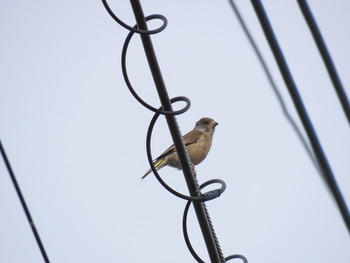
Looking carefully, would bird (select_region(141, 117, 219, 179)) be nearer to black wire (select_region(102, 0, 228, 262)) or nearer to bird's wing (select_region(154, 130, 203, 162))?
bird's wing (select_region(154, 130, 203, 162))

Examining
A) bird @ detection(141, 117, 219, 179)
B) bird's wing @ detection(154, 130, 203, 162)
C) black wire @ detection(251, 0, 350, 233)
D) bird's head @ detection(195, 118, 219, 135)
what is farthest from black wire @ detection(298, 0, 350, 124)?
bird's head @ detection(195, 118, 219, 135)

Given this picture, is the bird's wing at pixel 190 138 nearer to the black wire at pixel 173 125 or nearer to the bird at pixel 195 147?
the bird at pixel 195 147

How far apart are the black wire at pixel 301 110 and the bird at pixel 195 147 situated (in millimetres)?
4398

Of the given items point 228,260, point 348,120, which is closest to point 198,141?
point 228,260

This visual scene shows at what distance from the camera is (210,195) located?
6.98 feet

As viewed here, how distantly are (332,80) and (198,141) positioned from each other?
5.08 m

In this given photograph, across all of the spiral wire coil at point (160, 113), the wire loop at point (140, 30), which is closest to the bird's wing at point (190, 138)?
the spiral wire coil at point (160, 113)

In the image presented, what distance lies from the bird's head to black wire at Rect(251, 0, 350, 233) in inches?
218

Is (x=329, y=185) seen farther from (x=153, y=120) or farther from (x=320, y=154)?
(x=153, y=120)

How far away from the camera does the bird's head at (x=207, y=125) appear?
7045mm

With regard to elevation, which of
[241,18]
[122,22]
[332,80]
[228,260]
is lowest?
[228,260]

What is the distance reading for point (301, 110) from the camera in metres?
1.39

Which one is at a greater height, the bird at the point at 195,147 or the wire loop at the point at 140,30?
the wire loop at the point at 140,30

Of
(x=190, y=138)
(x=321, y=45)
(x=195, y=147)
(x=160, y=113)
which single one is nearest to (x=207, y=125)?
(x=190, y=138)
